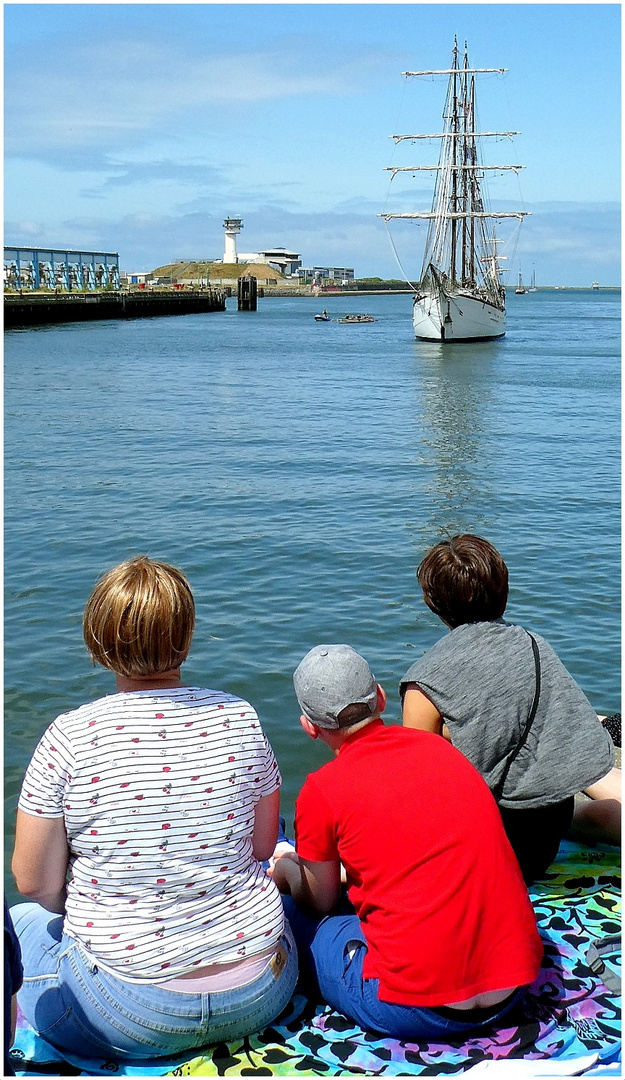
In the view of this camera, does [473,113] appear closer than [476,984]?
No

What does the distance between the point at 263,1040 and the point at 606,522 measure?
11804 mm

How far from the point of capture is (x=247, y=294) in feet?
395

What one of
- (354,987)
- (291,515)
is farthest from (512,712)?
(291,515)

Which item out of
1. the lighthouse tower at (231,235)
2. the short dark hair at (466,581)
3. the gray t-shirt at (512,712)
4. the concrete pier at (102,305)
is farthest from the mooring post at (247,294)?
the gray t-shirt at (512,712)

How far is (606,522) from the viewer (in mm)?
13984

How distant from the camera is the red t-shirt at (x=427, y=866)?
8.82ft

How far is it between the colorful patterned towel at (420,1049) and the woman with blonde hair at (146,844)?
0.11m

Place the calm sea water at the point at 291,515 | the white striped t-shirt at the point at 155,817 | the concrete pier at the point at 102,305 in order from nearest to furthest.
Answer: the white striped t-shirt at the point at 155,817 → the calm sea water at the point at 291,515 → the concrete pier at the point at 102,305

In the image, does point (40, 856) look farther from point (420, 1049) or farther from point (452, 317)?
point (452, 317)

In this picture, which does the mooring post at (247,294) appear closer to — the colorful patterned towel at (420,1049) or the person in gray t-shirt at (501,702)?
the person in gray t-shirt at (501,702)

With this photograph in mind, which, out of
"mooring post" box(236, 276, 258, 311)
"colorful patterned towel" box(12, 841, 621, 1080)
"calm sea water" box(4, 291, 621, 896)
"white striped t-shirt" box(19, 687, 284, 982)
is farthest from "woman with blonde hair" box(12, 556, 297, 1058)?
"mooring post" box(236, 276, 258, 311)

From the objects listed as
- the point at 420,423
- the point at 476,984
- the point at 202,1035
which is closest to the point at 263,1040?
the point at 202,1035

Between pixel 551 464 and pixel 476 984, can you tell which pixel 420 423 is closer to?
pixel 551 464

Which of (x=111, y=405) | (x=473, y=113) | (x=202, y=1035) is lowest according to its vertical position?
(x=202, y=1035)
